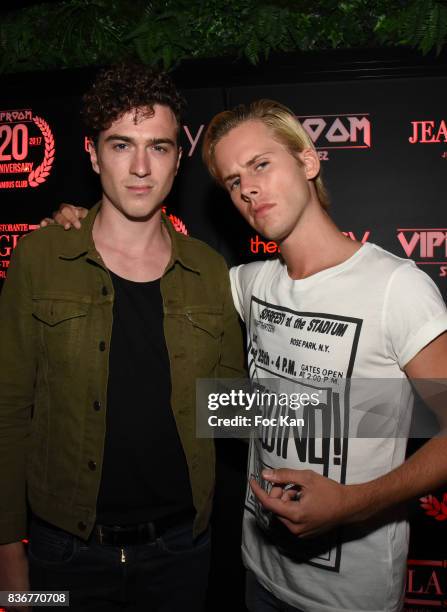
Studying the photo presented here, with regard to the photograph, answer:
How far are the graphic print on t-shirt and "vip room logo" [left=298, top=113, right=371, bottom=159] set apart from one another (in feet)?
5.33

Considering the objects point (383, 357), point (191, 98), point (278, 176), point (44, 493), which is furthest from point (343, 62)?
point (44, 493)

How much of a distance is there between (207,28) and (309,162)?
5.33 feet

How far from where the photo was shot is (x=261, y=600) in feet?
5.33

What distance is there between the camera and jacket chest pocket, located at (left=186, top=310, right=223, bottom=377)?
1.76m

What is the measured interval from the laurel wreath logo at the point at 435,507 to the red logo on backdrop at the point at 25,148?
3218 mm

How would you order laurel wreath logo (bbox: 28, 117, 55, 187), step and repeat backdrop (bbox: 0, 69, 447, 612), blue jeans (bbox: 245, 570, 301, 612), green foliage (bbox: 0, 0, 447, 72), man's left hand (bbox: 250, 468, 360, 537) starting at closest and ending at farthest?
man's left hand (bbox: 250, 468, 360, 537)
blue jeans (bbox: 245, 570, 301, 612)
green foliage (bbox: 0, 0, 447, 72)
step and repeat backdrop (bbox: 0, 69, 447, 612)
laurel wreath logo (bbox: 28, 117, 55, 187)

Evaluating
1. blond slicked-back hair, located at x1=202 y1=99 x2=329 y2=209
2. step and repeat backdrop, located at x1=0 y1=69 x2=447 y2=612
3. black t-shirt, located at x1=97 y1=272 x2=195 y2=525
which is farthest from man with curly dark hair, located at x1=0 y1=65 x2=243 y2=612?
step and repeat backdrop, located at x1=0 y1=69 x2=447 y2=612

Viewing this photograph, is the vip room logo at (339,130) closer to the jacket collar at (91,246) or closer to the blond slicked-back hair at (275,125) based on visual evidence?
the blond slicked-back hair at (275,125)

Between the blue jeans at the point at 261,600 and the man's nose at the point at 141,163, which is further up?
the man's nose at the point at 141,163

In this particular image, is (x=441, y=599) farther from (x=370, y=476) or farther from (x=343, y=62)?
(x=343, y=62)

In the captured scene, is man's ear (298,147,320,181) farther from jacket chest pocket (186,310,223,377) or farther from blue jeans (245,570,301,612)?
blue jeans (245,570,301,612)

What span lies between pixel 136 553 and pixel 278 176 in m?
1.42

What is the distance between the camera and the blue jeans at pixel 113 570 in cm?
158

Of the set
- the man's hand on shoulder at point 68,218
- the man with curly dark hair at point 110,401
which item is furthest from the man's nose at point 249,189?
the man's hand on shoulder at point 68,218
